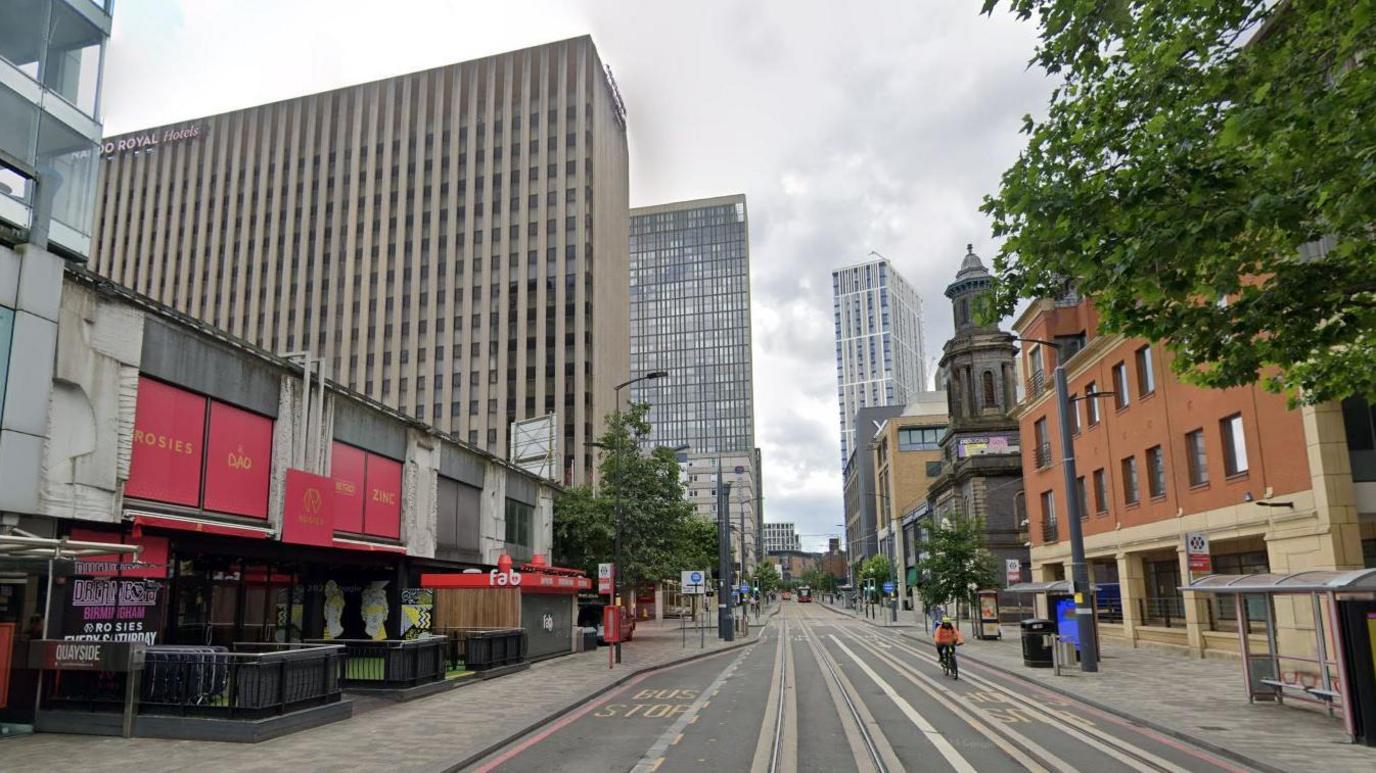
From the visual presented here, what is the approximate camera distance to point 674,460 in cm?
3862

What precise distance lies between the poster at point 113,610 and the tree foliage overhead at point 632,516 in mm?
21899

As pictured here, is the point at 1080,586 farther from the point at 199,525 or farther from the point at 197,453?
the point at 197,453

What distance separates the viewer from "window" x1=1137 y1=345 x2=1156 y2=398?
2914 centimetres

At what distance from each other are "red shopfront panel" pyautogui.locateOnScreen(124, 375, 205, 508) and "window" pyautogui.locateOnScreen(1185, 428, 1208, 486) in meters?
26.0

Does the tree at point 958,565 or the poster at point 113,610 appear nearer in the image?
the poster at point 113,610

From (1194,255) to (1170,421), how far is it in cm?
2115

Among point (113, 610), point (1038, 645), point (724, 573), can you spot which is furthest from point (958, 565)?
point (113, 610)

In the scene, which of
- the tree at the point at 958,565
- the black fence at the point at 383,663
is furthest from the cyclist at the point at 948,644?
the tree at the point at 958,565

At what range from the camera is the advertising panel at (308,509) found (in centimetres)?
1761

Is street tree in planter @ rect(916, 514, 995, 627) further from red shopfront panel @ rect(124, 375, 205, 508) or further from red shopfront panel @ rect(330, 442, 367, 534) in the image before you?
red shopfront panel @ rect(124, 375, 205, 508)

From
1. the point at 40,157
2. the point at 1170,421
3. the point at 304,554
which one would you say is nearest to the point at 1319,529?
the point at 1170,421

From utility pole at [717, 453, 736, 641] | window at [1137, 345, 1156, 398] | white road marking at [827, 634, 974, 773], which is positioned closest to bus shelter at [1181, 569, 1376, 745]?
white road marking at [827, 634, 974, 773]

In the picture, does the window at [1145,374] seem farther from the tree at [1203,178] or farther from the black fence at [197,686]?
the black fence at [197,686]

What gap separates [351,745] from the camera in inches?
463
